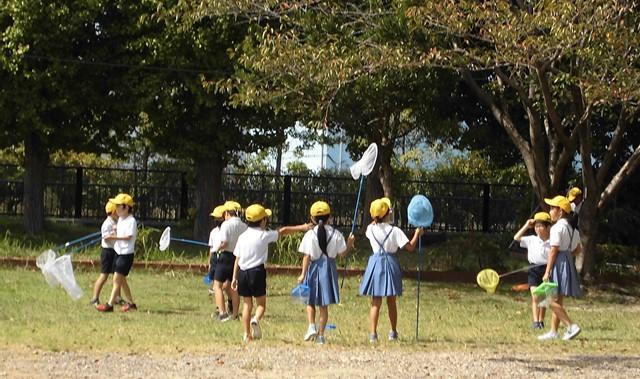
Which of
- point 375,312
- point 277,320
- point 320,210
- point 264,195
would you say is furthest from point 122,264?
point 264,195

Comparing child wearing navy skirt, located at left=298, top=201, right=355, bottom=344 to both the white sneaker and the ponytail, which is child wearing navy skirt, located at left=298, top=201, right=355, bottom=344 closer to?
the ponytail

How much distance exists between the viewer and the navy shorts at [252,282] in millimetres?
11789

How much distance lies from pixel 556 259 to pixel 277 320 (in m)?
3.37

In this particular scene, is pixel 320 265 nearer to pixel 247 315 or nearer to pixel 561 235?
pixel 247 315

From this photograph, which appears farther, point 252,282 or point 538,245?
point 538,245

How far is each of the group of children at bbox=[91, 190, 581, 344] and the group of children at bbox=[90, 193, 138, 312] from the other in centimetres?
118

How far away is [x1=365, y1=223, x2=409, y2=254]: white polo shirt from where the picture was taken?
39.3 ft

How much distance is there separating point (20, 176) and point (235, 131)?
27.0 feet

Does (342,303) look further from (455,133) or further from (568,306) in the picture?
(455,133)

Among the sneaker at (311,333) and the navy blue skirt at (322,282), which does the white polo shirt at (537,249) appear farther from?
the sneaker at (311,333)

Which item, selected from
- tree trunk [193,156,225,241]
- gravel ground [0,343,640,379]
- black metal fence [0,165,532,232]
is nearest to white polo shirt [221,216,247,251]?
gravel ground [0,343,640,379]

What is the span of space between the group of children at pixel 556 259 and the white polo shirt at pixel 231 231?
3243 millimetres

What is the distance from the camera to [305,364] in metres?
10.3

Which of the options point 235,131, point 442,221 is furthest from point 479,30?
point 442,221
